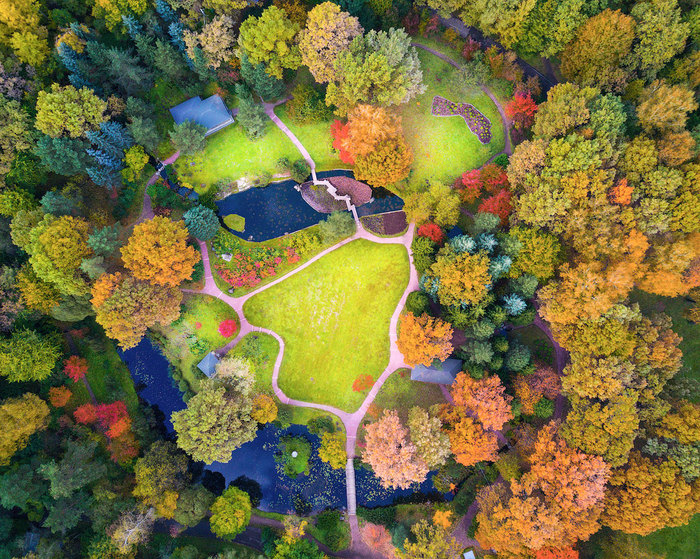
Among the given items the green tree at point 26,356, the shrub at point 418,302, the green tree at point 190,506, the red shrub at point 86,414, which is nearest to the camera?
the green tree at point 26,356

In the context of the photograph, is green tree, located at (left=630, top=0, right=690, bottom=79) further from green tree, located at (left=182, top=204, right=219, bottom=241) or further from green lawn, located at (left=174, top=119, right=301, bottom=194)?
green tree, located at (left=182, top=204, right=219, bottom=241)

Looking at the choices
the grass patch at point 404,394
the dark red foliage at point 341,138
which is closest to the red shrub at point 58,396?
the grass patch at point 404,394

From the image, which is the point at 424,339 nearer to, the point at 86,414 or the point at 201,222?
the point at 201,222

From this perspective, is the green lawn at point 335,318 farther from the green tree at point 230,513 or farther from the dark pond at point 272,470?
the green tree at point 230,513

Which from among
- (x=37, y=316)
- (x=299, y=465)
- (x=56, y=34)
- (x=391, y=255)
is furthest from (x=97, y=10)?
(x=299, y=465)

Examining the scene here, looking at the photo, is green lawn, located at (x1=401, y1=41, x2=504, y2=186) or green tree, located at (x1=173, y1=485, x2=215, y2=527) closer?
green tree, located at (x1=173, y1=485, x2=215, y2=527)

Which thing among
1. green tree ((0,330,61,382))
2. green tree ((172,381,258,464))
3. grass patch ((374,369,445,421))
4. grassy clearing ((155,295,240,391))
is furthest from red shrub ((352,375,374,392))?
green tree ((0,330,61,382))

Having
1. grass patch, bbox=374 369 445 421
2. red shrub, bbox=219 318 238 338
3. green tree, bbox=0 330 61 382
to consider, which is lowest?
green tree, bbox=0 330 61 382
